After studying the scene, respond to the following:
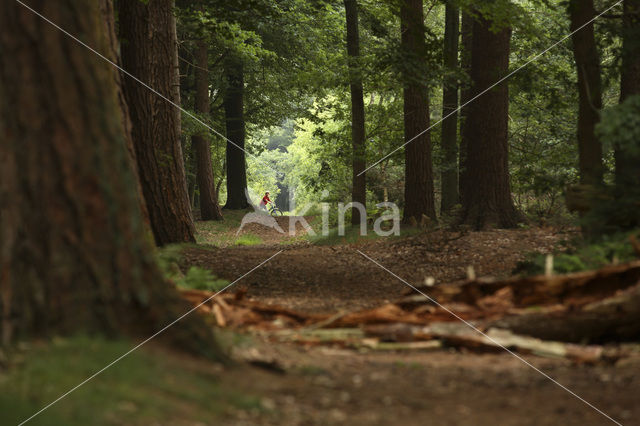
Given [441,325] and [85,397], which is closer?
[85,397]

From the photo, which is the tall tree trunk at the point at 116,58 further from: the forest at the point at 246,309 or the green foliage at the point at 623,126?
the green foliage at the point at 623,126

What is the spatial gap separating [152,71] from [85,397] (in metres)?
10.2

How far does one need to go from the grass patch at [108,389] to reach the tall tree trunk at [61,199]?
228 mm

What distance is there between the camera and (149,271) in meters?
4.52

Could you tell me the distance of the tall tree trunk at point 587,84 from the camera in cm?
973

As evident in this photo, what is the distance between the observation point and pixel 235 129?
30.9 m

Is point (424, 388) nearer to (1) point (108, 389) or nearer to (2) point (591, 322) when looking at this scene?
(2) point (591, 322)

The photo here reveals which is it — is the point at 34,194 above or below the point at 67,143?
below

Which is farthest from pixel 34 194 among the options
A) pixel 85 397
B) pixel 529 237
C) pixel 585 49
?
pixel 529 237

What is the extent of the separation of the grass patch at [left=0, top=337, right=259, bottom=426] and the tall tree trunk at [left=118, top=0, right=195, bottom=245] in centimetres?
815

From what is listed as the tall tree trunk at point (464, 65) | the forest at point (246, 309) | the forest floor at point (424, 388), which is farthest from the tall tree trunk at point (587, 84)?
the tall tree trunk at point (464, 65)

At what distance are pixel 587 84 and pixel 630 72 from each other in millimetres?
1234

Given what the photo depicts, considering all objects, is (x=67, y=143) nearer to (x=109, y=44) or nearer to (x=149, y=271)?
(x=149, y=271)

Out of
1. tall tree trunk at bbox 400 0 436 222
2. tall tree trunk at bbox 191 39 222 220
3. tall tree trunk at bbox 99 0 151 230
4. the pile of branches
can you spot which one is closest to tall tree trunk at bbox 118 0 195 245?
tall tree trunk at bbox 99 0 151 230
